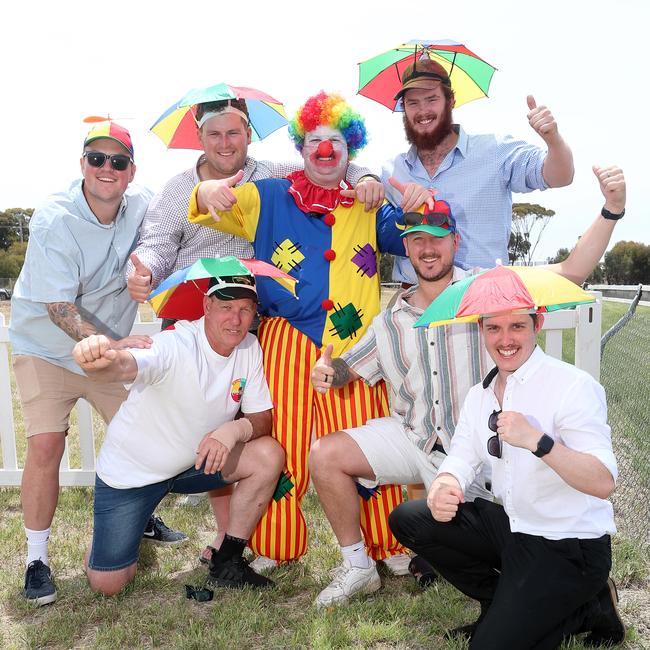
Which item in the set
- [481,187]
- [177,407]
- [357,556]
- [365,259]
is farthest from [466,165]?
[357,556]

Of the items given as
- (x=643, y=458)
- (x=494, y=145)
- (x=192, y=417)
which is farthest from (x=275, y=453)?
(x=643, y=458)

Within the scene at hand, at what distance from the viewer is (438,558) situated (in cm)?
278

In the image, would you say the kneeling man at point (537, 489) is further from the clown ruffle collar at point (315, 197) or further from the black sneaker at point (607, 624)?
the clown ruffle collar at point (315, 197)

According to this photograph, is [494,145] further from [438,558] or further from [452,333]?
[438,558]

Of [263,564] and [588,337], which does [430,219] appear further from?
[263,564]

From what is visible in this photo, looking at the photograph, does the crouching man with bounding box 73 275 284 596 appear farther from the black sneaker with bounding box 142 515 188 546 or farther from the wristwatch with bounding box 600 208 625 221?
the wristwatch with bounding box 600 208 625 221

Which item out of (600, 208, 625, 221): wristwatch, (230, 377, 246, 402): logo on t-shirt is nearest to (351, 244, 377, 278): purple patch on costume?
(230, 377, 246, 402): logo on t-shirt

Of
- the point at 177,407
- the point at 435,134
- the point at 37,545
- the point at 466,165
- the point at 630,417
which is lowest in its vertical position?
the point at 630,417

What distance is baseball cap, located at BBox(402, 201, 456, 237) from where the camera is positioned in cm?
301

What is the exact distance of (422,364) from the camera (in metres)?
3.11

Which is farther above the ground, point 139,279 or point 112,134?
point 112,134

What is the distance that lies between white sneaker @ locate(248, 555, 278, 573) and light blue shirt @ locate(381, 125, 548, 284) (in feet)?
5.28

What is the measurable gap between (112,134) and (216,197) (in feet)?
2.41

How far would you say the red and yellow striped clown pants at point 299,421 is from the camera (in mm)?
3352
